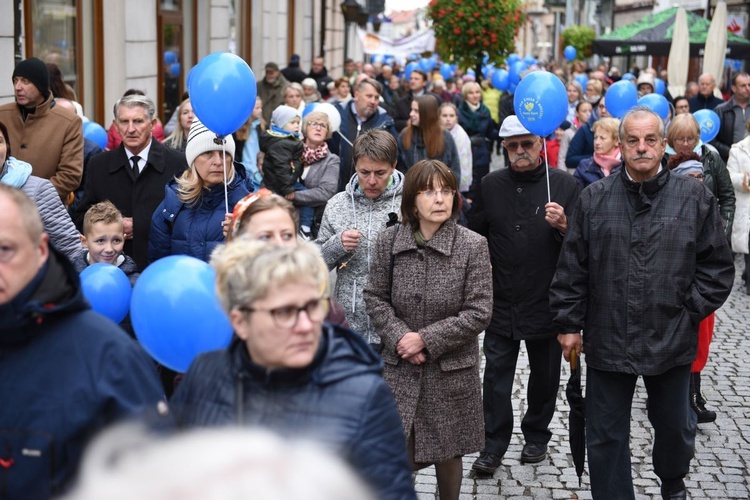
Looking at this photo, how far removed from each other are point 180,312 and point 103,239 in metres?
2.20

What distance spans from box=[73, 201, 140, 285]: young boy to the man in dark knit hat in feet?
5.53

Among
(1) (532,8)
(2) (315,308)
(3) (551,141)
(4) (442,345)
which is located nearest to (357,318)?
(4) (442,345)

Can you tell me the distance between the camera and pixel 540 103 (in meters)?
6.51

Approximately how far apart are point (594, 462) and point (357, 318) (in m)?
1.31

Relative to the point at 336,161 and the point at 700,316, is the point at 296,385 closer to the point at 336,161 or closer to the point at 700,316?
the point at 700,316

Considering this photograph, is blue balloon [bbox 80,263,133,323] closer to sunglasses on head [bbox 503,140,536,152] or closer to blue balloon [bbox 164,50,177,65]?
sunglasses on head [bbox 503,140,536,152]

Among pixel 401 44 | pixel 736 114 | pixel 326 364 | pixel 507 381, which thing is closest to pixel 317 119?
pixel 507 381

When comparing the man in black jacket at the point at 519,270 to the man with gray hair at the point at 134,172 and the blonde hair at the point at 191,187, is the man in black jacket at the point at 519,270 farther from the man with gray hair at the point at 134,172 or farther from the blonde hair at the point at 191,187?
the man with gray hair at the point at 134,172

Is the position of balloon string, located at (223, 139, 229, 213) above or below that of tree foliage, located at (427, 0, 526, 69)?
below

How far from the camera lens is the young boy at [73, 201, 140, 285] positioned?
5.66 metres

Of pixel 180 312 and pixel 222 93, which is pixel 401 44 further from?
pixel 180 312

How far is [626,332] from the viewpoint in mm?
5082

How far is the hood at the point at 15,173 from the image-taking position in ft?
18.1

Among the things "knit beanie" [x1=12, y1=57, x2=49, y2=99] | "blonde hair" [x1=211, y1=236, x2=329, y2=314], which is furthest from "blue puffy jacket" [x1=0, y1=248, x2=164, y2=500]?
"knit beanie" [x1=12, y1=57, x2=49, y2=99]
